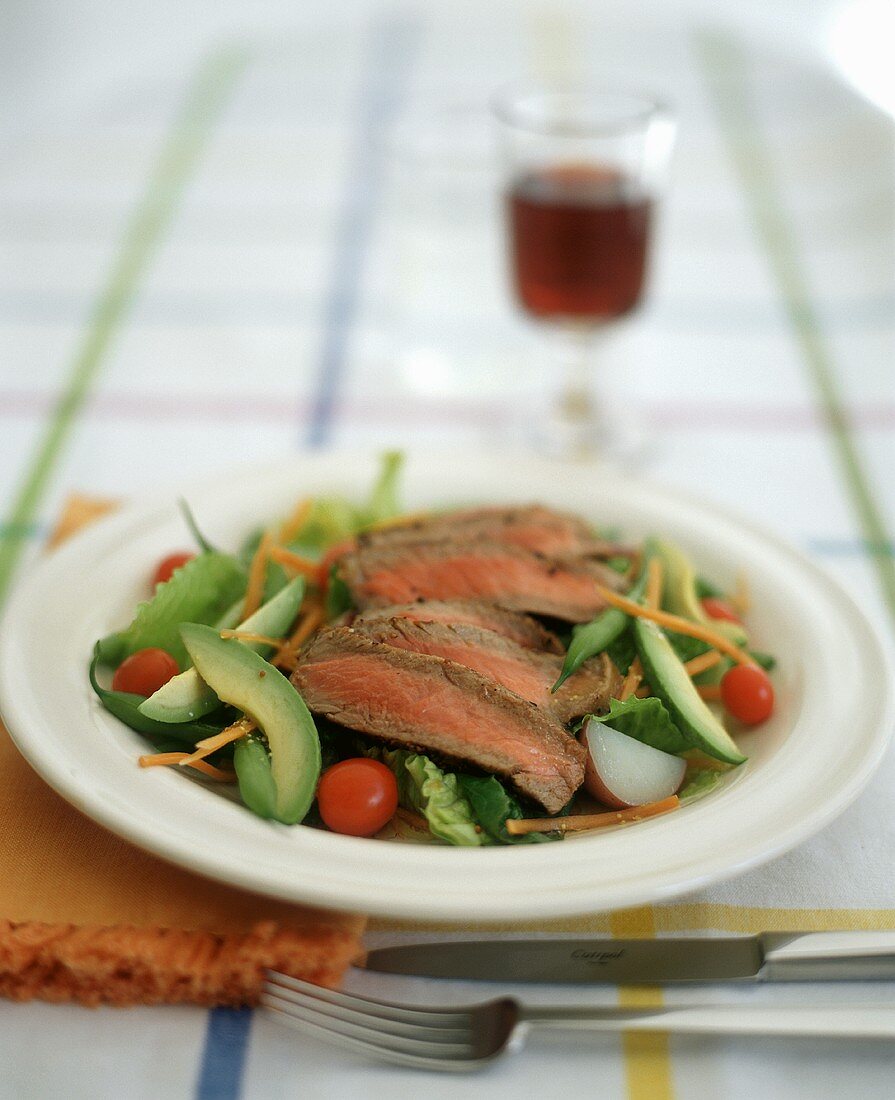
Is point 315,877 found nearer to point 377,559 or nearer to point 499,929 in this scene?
point 499,929

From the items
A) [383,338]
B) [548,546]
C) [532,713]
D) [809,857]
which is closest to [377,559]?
[548,546]

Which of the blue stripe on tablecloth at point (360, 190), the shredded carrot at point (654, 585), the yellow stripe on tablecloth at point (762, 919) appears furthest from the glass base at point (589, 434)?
the yellow stripe on tablecloth at point (762, 919)

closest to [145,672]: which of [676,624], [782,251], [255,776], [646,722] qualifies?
[255,776]

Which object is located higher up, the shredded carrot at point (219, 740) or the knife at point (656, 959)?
the shredded carrot at point (219, 740)

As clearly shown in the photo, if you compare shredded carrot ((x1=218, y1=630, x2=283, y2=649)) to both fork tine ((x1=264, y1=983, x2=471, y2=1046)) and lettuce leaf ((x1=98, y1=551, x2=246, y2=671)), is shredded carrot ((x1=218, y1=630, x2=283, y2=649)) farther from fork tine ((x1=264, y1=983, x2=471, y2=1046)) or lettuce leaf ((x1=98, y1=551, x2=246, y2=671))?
fork tine ((x1=264, y1=983, x2=471, y2=1046))

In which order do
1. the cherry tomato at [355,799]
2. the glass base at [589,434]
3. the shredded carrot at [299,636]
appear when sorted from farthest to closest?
the glass base at [589,434]
the shredded carrot at [299,636]
the cherry tomato at [355,799]

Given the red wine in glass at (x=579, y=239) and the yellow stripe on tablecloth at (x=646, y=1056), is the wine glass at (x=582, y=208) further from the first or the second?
the yellow stripe on tablecloth at (x=646, y=1056)
